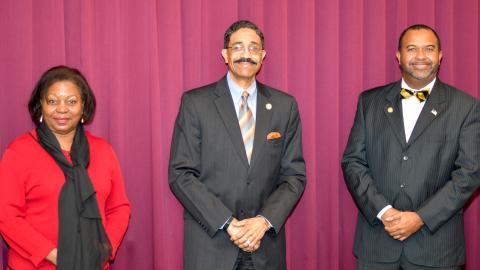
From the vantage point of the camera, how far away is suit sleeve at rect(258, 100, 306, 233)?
2.64 meters

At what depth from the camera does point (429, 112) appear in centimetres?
286

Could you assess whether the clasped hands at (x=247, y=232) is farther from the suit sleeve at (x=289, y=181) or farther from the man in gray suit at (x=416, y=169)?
the man in gray suit at (x=416, y=169)

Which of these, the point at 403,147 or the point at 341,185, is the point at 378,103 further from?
the point at 341,185

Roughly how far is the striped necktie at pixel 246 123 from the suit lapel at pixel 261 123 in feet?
0.09

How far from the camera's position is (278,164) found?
9.17ft

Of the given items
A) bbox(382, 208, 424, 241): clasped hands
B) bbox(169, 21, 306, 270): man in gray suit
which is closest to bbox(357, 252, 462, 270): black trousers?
bbox(382, 208, 424, 241): clasped hands

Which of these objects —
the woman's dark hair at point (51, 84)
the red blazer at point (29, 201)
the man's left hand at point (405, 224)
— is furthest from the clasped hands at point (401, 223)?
the woman's dark hair at point (51, 84)

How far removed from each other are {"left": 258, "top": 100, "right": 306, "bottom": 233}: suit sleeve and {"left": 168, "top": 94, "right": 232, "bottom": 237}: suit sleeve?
0.22 metres

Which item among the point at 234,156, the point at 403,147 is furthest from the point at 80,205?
the point at 403,147

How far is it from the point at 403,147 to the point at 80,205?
64.1 inches

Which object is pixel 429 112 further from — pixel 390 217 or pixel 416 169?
pixel 390 217

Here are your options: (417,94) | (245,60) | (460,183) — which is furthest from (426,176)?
(245,60)

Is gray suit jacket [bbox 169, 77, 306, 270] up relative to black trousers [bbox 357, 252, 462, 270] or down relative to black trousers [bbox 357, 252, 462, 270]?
up

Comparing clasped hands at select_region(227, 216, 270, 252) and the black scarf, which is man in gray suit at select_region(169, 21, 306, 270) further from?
the black scarf
